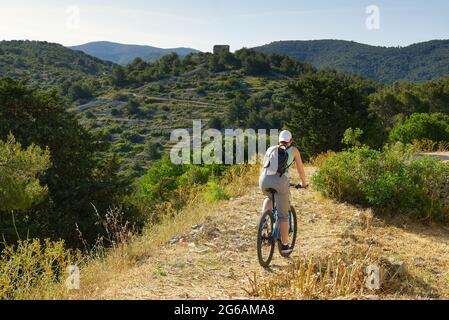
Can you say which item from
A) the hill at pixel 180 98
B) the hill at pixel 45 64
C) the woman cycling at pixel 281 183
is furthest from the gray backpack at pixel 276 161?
the hill at pixel 45 64

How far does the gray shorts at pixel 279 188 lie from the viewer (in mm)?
5672

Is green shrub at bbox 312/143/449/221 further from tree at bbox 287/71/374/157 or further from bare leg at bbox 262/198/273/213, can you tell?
tree at bbox 287/71/374/157

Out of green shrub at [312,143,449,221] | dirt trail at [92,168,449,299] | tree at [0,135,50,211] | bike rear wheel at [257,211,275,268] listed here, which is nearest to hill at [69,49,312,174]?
tree at [0,135,50,211]

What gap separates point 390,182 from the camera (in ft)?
27.0

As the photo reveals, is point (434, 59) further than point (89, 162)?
Yes

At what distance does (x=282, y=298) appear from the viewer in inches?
185

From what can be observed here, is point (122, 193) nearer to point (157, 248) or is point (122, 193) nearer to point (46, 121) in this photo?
point (46, 121)

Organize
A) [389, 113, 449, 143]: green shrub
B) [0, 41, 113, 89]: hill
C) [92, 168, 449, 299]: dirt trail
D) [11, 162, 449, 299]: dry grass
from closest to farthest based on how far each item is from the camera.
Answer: [11, 162, 449, 299]: dry grass, [92, 168, 449, 299]: dirt trail, [389, 113, 449, 143]: green shrub, [0, 41, 113, 89]: hill

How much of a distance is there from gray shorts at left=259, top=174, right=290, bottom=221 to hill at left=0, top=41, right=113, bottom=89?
91104 millimetres

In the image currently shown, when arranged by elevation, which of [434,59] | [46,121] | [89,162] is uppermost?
[434,59]

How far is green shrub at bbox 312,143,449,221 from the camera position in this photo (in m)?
8.33

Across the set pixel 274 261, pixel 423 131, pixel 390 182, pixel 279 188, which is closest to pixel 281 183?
pixel 279 188

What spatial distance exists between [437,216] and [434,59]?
643 ft
